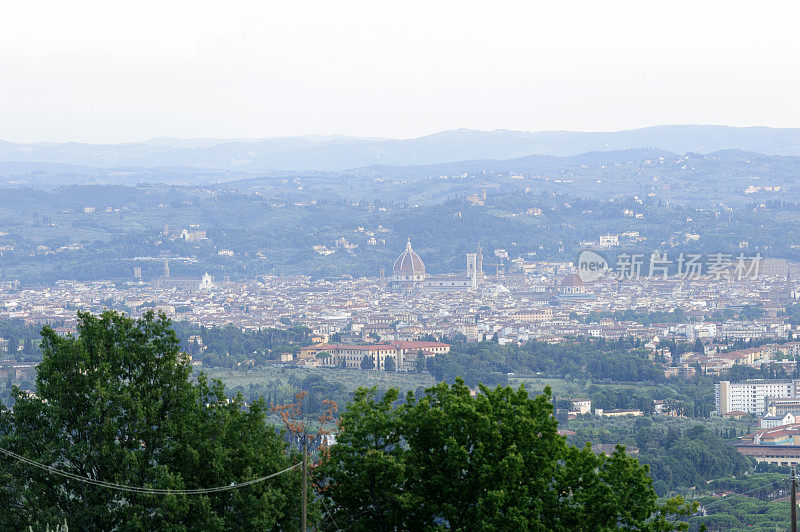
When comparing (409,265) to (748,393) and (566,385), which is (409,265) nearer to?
(566,385)

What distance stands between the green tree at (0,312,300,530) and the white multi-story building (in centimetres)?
3688

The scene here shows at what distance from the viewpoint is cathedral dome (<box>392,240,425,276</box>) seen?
109188mm

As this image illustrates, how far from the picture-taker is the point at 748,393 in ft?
157

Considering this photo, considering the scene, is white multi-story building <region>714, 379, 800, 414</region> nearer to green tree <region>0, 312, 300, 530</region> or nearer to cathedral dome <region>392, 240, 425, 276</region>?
green tree <region>0, 312, 300, 530</region>

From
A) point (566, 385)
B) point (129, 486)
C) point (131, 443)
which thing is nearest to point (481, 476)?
point (129, 486)

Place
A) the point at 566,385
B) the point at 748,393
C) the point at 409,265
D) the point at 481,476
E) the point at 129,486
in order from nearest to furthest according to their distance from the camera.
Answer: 1. the point at 481,476
2. the point at 129,486
3. the point at 748,393
4. the point at 566,385
5. the point at 409,265

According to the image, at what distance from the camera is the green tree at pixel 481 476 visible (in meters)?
10.8

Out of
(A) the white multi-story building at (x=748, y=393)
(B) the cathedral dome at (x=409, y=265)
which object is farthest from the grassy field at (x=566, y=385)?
(B) the cathedral dome at (x=409, y=265)

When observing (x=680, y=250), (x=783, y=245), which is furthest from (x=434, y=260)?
(x=783, y=245)

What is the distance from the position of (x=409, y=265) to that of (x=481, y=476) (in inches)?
3888

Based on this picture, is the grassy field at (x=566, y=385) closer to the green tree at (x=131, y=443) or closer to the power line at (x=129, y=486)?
the green tree at (x=131, y=443)

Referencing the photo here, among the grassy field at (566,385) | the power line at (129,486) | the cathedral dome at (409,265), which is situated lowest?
the cathedral dome at (409,265)

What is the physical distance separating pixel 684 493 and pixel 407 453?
67.0 ft

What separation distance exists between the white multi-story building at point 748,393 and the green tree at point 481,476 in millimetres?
36407
